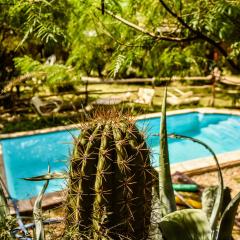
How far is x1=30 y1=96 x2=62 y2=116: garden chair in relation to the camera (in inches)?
561

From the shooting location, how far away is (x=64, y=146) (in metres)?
12.5

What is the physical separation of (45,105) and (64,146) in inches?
113

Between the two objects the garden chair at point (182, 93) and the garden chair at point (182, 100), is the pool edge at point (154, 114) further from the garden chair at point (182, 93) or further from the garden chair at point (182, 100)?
the garden chair at point (182, 93)

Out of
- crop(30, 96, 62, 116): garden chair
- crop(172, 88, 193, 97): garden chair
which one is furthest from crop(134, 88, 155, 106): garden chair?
crop(30, 96, 62, 116): garden chair

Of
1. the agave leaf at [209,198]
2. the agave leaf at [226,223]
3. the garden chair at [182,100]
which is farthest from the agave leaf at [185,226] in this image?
the garden chair at [182,100]

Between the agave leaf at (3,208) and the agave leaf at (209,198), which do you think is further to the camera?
the agave leaf at (209,198)

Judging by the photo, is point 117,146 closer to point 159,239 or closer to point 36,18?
point 159,239

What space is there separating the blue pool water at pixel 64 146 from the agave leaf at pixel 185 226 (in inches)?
289

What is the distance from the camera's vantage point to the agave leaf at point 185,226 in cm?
236

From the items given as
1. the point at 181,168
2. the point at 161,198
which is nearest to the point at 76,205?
the point at 161,198

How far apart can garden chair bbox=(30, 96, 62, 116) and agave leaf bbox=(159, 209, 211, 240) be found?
39.9ft

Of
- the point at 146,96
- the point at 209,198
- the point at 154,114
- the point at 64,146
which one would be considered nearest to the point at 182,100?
the point at 146,96

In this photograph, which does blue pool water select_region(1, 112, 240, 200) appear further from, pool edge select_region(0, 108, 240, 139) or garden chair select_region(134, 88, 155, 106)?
garden chair select_region(134, 88, 155, 106)

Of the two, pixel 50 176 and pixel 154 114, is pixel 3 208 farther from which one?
pixel 154 114
